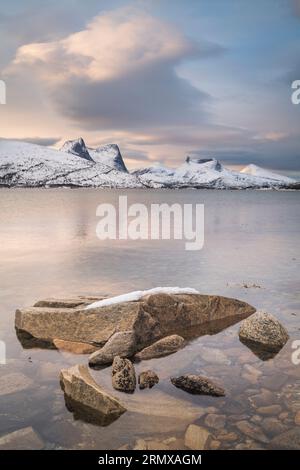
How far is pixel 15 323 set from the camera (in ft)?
39.2

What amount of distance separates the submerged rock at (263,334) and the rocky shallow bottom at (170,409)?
21.7 inches

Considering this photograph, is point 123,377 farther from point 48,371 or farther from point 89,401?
point 48,371

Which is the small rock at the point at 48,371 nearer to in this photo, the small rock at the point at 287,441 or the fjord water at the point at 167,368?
the fjord water at the point at 167,368

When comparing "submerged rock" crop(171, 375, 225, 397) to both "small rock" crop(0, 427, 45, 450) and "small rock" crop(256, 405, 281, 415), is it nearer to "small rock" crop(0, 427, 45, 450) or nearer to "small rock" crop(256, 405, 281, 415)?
"small rock" crop(256, 405, 281, 415)

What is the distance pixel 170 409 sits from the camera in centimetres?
772

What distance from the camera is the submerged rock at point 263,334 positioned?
1084cm

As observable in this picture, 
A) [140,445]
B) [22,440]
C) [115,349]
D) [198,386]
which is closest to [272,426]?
[198,386]

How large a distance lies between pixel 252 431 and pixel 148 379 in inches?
92.7

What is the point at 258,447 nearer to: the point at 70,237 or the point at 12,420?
the point at 12,420

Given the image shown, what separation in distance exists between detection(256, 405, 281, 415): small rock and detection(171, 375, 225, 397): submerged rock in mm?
786

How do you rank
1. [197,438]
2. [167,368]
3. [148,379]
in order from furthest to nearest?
1. [167,368]
2. [148,379]
3. [197,438]

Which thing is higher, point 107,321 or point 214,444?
point 107,321
